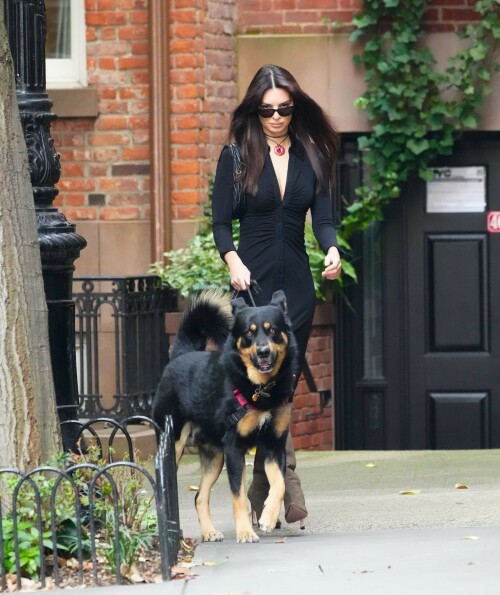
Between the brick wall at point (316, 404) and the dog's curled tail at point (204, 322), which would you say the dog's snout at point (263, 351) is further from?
the brick wall at point (316, 404)

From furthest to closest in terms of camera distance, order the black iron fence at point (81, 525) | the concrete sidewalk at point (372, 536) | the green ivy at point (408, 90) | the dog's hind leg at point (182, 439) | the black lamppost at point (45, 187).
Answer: the green ivy at point (408, 90) → the dog's hind leg at point (182, 439) → the black lamppost at point (45, 187) → the black iron fence at point (81, 525) → the concrete sidewalk at point (372, 536)

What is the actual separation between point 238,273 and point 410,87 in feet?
14.6

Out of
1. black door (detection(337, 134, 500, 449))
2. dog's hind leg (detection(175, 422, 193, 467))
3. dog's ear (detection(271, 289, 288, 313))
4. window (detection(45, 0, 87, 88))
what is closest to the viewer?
dog's ear (detection(271, 289, 288, 313))

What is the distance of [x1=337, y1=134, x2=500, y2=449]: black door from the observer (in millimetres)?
11141

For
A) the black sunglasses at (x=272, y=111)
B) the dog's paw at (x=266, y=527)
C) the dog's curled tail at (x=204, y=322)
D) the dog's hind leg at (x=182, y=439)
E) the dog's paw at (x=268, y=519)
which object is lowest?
the dog's paw at (x=266, y=527)

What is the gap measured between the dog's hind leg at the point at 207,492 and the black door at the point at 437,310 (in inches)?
183

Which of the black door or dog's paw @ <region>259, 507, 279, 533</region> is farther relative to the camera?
the black door

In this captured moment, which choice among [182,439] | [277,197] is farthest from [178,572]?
[277,197]

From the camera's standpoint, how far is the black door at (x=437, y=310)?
1114 cm

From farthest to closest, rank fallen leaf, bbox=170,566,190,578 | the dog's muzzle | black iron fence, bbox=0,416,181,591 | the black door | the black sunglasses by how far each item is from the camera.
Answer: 1. the black door
2. the black sunglasses
3. the dog's muzzle
4. fallen leaf, bbox=170,566,190,578
5. black iron fence, bbox=0,416,181,591

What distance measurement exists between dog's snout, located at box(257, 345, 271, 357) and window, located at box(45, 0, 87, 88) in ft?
16.8

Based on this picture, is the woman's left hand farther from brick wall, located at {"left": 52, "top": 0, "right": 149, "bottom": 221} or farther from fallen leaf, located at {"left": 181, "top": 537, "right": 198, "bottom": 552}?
brick wall, located at {"left": 52, "top": 0, "right": 149, "bottom": 221}

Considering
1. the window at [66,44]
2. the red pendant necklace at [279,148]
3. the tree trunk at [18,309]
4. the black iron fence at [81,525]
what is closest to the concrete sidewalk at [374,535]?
the black iron fence at [81,525]

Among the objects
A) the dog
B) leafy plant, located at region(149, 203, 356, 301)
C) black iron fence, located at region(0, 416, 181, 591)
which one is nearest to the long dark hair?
the dog
